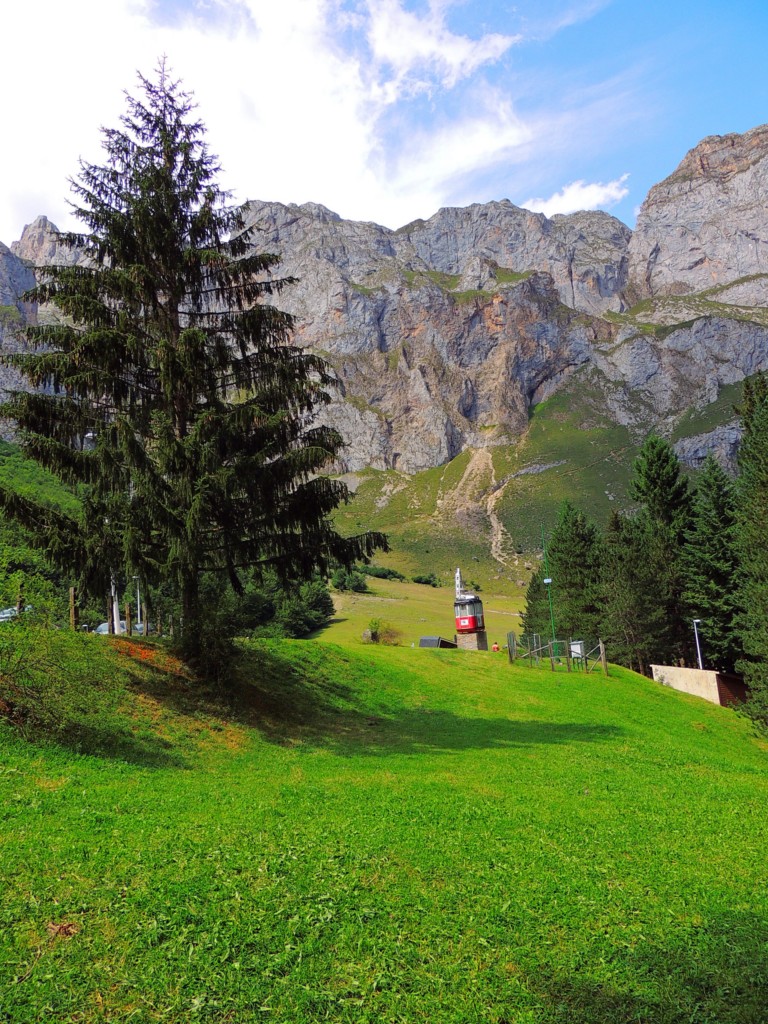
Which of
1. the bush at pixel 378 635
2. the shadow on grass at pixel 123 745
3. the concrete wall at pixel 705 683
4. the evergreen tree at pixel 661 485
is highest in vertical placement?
the evergreen tree at pixel 661 485

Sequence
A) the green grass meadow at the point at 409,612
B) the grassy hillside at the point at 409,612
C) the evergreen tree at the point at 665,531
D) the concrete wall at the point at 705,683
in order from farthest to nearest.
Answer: the grassy hillside at the point at 409,612 → the green grass meadow at the point at 409,612 → the evergreen tree at the point at 665,531 → the concrete wall at the point at 705,683

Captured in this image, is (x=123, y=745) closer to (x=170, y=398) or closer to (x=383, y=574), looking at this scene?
(x=170, y=398)

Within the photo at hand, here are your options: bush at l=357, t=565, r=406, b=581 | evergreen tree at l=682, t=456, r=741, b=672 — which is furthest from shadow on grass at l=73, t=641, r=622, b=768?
bush at l=357, t=565, r=406, b=581

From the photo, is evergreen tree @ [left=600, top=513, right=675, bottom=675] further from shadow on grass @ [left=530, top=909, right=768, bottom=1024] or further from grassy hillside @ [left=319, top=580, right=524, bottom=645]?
shadow on grass @ [left=530, top=909, right=768, bottom=1024]

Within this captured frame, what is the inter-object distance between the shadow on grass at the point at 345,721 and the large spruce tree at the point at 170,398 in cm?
233

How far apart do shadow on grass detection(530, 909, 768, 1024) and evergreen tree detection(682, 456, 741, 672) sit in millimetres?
34301

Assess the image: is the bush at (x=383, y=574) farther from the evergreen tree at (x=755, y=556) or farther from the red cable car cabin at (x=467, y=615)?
the evergreen tree at (x=755, y=556)

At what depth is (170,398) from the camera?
505 inches

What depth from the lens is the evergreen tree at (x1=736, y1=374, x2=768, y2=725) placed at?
27.7 m

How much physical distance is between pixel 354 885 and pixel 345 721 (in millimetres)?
9329

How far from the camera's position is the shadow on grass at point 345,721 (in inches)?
502

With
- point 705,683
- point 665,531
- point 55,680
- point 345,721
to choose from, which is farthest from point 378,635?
point 55,680

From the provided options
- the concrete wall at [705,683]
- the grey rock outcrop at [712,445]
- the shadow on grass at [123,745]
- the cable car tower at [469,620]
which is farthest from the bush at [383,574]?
the shadow on grass at [123,745]

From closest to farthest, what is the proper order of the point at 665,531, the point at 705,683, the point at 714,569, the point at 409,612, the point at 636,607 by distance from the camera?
1. the point at 705,683
2. the point at 714,569
3. the point at 636,607
4. the point at 665,531
5. the point at 409,612
